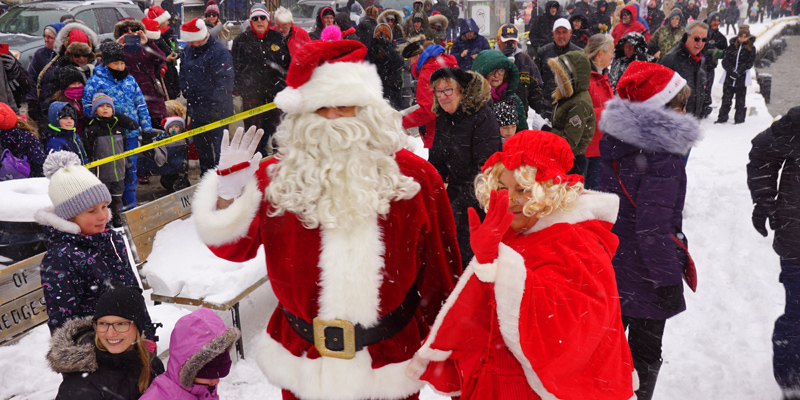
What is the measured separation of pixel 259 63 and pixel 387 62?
239cm

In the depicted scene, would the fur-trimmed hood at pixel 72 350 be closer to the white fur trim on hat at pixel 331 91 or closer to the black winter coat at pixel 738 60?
the white fur trim on hat at pixel 331 91

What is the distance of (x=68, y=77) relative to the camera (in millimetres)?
6176

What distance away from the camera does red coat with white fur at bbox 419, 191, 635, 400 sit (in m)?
1.87

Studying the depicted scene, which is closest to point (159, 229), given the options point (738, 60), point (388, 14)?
point (388, 14)

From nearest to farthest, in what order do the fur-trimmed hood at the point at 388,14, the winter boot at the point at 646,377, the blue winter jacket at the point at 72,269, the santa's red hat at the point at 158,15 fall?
1. the blue winter jacket at the point at 72,269
2. the winter boot at the point at 646,377
3. the santa's red hat at the point at 158,15
4. the fur-trimmed hood at the point at 388,14

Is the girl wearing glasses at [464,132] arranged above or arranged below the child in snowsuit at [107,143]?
above

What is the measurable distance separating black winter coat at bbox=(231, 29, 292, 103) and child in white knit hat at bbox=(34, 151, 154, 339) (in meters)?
4.52

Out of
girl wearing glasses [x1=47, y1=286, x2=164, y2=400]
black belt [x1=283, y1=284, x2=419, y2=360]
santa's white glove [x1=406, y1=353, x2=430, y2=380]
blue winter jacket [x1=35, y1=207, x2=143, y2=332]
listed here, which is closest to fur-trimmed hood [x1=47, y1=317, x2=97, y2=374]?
girl wearing glasses [x1=47, y1=286, x2=164, y2=400]

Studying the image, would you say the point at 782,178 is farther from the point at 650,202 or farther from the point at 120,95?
the point at 120,95

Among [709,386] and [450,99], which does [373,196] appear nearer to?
[450,99]

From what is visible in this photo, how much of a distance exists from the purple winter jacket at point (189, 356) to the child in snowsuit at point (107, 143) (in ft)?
12.5

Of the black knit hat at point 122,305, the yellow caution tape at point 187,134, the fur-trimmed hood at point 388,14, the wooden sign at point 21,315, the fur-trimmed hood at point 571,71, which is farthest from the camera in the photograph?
the fur-trimmed hood at point 388,14

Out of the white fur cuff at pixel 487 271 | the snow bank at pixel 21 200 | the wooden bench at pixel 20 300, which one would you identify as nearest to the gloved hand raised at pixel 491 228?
the white fur cuff at pixel 487 271

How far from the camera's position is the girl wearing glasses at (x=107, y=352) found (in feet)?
8.15
